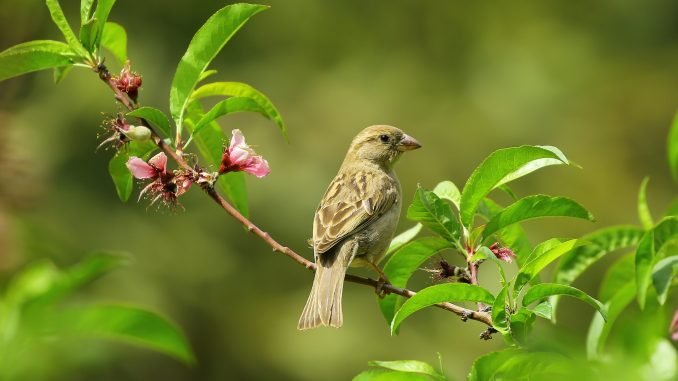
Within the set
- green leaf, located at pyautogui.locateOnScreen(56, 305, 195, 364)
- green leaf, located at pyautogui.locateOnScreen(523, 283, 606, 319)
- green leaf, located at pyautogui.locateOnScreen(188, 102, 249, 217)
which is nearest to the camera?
green leaf, located at pyautogui.locateOnScreen(56, 305, 195, 364)

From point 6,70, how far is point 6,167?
3.22ft

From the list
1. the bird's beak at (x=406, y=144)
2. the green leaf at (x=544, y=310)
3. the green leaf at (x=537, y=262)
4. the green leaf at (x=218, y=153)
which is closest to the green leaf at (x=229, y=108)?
the green leaf at (x=218, y=153)

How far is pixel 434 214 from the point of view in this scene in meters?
3.39

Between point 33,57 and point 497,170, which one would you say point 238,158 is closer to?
point 33,57

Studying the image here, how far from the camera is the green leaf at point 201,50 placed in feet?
11.8

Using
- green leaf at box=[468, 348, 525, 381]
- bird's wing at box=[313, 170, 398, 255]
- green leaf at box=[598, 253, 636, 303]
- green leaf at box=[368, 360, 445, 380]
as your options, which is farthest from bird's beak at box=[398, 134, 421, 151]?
green leaf at box=[468, 348, 525, 381]

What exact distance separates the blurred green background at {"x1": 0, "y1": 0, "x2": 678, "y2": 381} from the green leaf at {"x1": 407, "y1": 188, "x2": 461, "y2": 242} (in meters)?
7.21

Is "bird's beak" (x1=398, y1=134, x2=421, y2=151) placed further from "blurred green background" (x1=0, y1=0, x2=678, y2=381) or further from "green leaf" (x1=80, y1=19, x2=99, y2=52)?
"blurred green background" (x1=0, y1=0, x2=678, y2=381)

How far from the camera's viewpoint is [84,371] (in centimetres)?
286

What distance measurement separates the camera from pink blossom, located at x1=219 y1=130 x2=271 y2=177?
3.64 metres

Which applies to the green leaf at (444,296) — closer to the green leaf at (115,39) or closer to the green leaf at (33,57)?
the green leaf at (33,57)

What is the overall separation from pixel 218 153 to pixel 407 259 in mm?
826

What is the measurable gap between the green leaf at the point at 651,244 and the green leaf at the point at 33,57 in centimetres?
199

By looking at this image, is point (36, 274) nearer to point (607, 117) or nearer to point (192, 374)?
point (192, 374)
